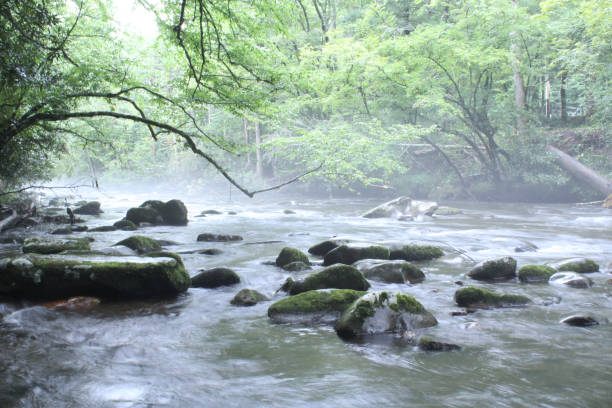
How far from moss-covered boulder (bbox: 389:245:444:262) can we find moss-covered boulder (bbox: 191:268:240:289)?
311 cm

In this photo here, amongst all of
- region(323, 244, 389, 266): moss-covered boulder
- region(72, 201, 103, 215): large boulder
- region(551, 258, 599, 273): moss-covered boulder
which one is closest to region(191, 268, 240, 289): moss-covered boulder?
region(323, 244, 389, 266): moss-covered boulder

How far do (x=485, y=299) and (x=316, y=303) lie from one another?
6.33 feet

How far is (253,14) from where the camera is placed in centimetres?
805

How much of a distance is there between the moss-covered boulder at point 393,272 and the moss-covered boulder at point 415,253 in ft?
4.47

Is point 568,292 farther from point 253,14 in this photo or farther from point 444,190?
point 444,190

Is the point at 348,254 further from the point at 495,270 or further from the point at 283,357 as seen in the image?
the point at 283,357

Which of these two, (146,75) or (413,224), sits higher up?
(146,75)

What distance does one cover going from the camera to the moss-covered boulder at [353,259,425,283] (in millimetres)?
5980

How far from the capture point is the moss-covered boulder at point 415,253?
7613 mm

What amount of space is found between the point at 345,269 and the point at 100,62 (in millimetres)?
6580

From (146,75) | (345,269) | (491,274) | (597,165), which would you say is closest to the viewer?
(345,269)

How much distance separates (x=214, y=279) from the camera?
5816mm

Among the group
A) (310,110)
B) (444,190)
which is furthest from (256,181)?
(444,190)

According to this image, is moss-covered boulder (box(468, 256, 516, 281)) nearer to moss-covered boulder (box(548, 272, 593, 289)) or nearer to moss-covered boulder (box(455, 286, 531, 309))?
moss-covered boulder (box(548, 272, 593, 289))
